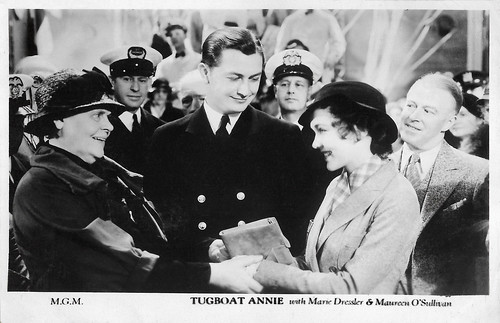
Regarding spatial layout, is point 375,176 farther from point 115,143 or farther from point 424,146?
point 115,143

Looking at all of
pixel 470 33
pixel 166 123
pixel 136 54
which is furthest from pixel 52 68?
pixel 470 33

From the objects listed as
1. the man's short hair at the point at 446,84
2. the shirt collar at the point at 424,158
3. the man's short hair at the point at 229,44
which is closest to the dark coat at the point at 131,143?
the man's short hair at the point at 229,44

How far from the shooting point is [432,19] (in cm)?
313

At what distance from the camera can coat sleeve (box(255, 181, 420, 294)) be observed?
3012 millimetres

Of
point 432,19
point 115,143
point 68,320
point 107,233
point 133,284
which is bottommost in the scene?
point 68,320

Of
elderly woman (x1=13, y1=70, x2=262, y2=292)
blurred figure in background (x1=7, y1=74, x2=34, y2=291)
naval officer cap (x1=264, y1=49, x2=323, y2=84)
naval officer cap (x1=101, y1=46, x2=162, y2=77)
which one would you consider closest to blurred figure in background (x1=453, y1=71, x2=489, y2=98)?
naval officer cap (x1=264, y1=49, x2=323, y2=84)

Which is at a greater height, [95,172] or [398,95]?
[398,95]

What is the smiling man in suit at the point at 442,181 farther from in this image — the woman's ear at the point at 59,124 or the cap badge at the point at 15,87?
the cap badge at the point at 15,87

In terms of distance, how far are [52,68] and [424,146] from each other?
2.21 meters

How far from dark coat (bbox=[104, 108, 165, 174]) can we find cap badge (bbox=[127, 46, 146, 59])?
309 mm

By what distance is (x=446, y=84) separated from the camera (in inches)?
122

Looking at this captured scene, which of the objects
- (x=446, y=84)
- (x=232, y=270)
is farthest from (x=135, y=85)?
(x=446, y=84)

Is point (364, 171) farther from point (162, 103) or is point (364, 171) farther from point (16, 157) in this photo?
point (16, 157)

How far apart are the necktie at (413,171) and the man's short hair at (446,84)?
37cm
